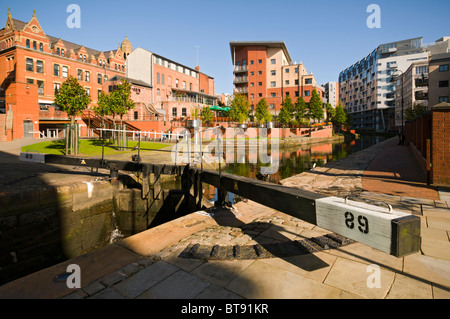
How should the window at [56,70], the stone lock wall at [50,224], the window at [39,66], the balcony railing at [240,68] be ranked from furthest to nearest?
1. the balcony railing at [240,68]
2. the window at [56,70]
3. the window at [39,66]
4. the stone lock wall at [50,224]

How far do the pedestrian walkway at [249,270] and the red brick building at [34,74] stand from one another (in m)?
28.3

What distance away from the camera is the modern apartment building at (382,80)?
7906cm

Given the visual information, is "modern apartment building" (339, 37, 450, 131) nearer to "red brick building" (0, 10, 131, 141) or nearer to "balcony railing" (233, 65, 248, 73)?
"balcony railing" (233, 65, 248, 73)

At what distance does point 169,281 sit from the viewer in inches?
131

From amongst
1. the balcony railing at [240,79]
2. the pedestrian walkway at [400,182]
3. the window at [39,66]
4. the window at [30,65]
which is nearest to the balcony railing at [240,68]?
the balcony railing at [240,79]

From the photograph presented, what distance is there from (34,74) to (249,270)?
4311 cm

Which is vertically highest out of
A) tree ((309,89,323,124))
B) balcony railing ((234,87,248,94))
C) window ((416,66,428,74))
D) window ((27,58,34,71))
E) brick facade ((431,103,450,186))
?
window ((416,66,428,74))

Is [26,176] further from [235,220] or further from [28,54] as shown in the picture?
[28,54]

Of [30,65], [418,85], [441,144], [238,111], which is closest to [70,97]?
[441,144]

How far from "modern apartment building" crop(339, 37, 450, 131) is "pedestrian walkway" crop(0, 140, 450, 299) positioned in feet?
281

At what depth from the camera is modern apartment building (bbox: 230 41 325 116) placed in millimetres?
59281

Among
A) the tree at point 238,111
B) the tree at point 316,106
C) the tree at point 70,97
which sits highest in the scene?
the tree at point 316,106

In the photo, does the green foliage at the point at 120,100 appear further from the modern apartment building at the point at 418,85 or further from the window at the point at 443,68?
the modern apartment building at the point at 418,85

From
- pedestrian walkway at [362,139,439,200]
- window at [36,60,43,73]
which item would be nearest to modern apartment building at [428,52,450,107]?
pedestrian walkway at [362,139,439,200]
